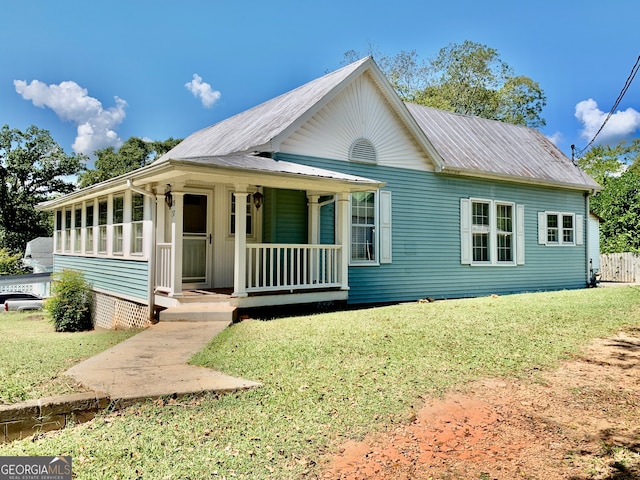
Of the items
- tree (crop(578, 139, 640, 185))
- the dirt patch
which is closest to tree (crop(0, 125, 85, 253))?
the dirt patch

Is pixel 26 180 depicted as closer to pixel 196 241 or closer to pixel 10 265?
pixel 10 265

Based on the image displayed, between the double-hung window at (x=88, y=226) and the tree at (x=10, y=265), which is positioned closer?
the double-hung window at (x=88, y=226)

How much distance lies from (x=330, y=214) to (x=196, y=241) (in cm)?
308

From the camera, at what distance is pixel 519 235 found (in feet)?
47.0

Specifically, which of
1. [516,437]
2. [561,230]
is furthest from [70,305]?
[561,230]

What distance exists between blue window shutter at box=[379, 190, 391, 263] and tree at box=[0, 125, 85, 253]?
3029 centimetres

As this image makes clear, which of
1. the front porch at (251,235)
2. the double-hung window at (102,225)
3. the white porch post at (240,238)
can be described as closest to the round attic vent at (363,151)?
the front porch at (251,235)

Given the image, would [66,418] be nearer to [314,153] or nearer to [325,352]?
[325,352]

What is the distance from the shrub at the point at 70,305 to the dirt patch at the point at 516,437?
1053 centimetres

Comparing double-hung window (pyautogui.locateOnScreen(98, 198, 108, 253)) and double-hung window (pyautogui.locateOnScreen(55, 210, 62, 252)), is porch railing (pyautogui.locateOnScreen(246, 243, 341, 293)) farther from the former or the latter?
double-hung window (pyautogui.locateOnScreen(55, 210, 62, 252))

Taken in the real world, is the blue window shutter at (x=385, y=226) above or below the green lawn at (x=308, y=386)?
above

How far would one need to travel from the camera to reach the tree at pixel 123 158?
34.4 m

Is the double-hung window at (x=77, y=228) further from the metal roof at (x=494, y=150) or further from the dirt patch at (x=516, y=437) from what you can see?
the dirt patch at (x=516, y=437)

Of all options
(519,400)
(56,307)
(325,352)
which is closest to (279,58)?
(56,307)
